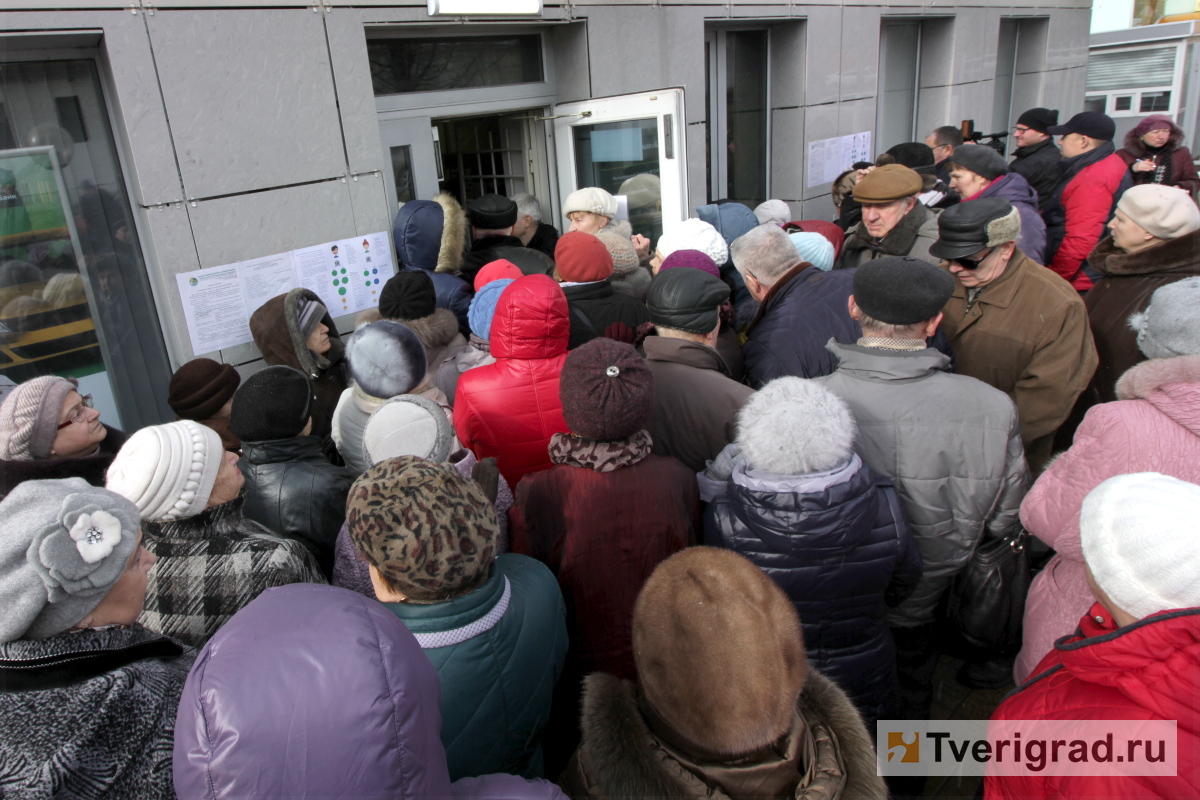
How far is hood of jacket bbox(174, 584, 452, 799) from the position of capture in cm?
102

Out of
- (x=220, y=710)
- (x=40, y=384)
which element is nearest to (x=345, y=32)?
(x=40, y=384)

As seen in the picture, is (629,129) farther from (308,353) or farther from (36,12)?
(36,12)

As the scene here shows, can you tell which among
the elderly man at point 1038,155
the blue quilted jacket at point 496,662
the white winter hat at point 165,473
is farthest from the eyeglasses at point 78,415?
the elderly man at point 1038,155

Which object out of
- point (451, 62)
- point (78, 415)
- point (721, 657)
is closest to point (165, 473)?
point (78, 415)

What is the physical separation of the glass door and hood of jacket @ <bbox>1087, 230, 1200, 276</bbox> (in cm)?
258

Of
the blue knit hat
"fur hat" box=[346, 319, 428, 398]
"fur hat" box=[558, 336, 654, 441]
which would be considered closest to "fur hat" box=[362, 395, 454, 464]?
"fur hat" box=[346, 319, 428, 398]

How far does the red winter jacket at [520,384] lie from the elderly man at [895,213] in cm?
229

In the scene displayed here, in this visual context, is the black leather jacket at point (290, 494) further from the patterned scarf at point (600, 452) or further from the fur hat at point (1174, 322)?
the fur hat at point (1174, 322)

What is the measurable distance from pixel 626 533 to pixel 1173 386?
66.7 inches

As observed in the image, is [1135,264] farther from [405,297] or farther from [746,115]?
[746,115]

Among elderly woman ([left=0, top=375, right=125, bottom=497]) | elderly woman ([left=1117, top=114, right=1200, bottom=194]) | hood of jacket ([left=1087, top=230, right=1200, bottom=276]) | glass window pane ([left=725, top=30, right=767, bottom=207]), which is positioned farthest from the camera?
glass window pane ([left=725, top=30, right=767, bottom=207])

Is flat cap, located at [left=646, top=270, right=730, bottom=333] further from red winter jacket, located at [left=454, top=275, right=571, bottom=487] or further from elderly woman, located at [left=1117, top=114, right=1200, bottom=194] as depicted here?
elderly woman, located at [left=1117, top=114, right=1200, bottom=194]

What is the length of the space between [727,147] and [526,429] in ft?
18.3

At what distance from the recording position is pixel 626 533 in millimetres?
2150
